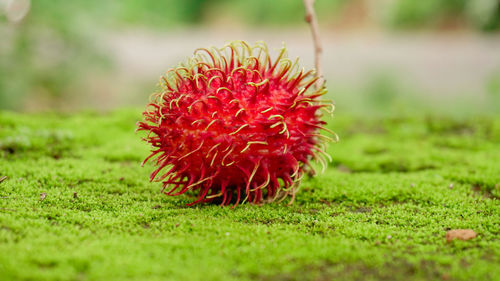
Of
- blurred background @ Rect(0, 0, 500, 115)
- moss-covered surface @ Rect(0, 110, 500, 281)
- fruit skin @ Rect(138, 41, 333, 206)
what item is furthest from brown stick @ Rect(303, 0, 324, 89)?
blurred background @ Rect(0, 0, 500, 115)

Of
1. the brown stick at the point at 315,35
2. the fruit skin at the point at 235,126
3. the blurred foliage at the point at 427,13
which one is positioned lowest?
the fruit skin at the point at 235,126

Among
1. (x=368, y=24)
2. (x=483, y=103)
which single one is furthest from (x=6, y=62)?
(x=368, y=24)

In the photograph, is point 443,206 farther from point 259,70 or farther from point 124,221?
point 124,221

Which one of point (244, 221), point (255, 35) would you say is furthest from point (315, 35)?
point (255, 35)

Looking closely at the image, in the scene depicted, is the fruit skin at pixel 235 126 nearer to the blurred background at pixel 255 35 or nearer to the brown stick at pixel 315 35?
the brown stick at pixel 315 35

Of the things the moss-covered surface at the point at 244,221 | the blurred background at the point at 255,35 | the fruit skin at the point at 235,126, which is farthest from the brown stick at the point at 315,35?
the blurred background at the point at 255,35

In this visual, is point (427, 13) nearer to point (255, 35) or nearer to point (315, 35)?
point (255, 35)

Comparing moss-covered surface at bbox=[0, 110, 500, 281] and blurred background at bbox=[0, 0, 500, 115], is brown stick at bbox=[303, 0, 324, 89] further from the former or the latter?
blurred background at bbox=[0, 0, 500, 115]
